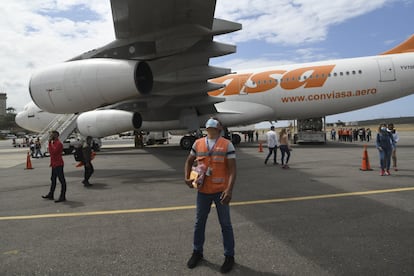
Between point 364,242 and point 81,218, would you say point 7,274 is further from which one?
point 364,242

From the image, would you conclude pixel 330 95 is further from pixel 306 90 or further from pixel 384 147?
pixel 384 147

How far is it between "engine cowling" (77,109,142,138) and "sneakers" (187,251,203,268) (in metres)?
10.7

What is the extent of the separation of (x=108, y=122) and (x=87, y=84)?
16.8 ft

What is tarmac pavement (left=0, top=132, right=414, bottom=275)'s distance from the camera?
3.24 m

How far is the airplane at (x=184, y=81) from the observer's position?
339 inches

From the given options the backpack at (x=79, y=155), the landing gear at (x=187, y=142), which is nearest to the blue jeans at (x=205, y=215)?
the backpack at (x=79, y=155)

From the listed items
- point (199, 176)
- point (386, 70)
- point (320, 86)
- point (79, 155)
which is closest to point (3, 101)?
point (320, 86)

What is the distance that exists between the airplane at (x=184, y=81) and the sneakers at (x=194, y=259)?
6211mm

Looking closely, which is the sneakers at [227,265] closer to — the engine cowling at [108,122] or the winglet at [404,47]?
the engine cowling at [108,122]

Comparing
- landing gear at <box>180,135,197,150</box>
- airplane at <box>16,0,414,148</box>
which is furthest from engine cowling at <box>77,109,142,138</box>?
landing gear at <box>180,135,197,150</box>

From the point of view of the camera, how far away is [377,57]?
1614cm

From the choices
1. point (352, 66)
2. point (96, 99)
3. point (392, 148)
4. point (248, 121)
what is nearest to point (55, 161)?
point (96, 99)

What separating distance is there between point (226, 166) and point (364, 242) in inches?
82.7

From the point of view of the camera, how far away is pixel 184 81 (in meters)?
11.0
